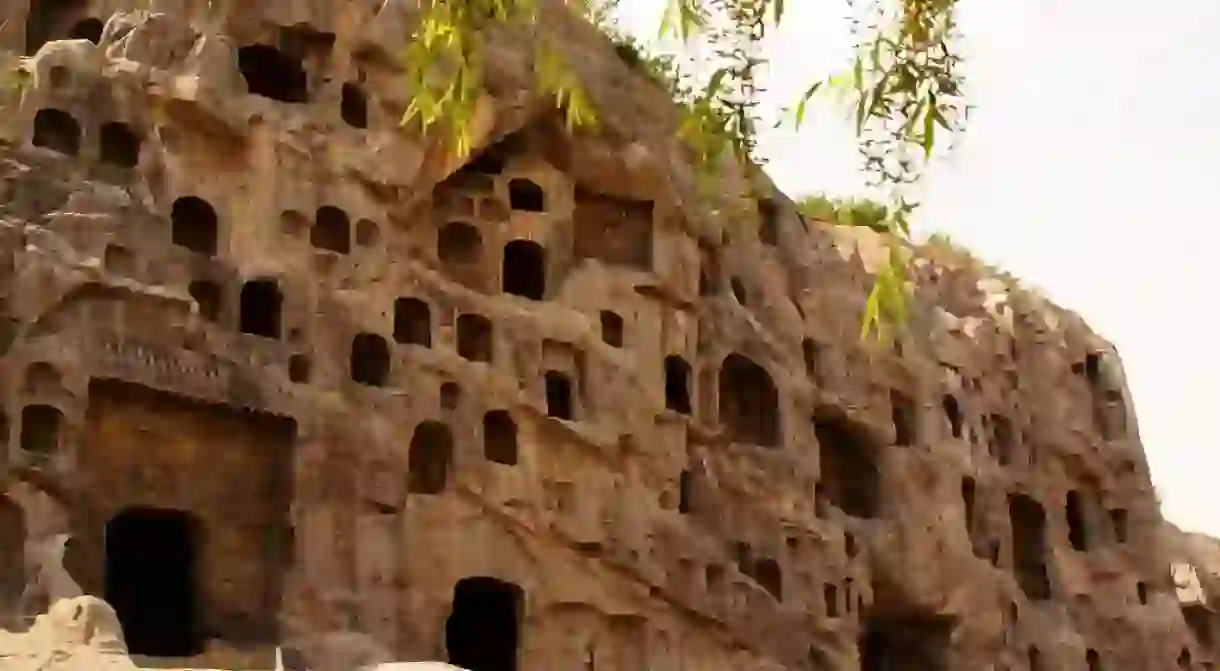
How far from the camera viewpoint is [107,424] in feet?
49.8

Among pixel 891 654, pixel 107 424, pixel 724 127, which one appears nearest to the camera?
pixel 724 127

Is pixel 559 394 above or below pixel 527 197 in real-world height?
below

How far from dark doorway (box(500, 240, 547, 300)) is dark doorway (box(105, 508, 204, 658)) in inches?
186

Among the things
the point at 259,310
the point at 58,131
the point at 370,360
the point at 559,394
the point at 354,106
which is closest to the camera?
the point at 58,131

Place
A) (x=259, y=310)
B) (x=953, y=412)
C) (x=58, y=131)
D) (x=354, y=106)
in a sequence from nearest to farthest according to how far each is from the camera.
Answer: (x=58, y=131), (x=259, y=310), (x=354, y=106), (x=953, y=412)

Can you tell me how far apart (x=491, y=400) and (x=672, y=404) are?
2.74m

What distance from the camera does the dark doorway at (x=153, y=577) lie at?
616 inches

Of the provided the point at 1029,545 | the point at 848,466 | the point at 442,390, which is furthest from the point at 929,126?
the point at 1029,545

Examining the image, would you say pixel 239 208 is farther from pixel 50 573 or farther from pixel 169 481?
pixel 50 573

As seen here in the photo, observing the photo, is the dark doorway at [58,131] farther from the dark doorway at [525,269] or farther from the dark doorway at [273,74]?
the dark doorway at [525,269]

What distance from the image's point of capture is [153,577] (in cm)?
1612

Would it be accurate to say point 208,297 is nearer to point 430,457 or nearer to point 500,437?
point 430,457

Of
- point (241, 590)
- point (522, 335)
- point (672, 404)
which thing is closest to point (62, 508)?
point (241, 590)

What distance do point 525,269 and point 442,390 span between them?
2.53 m
